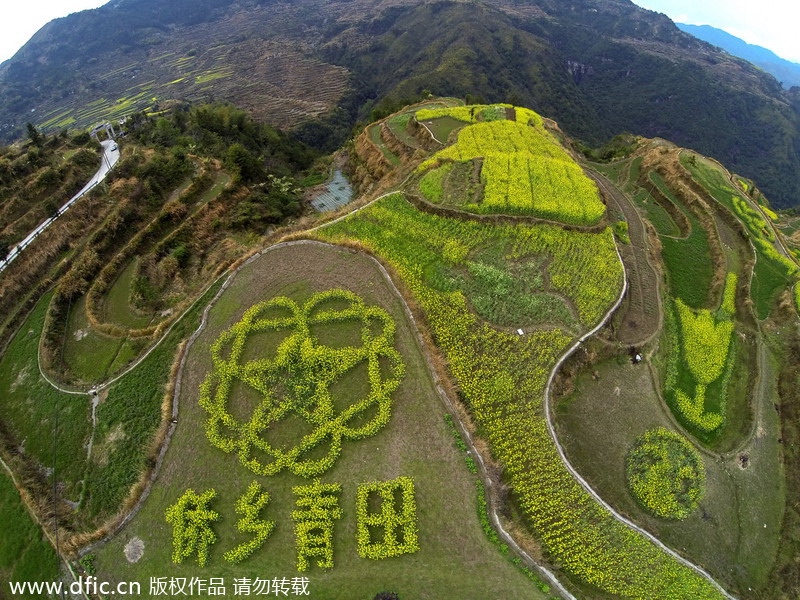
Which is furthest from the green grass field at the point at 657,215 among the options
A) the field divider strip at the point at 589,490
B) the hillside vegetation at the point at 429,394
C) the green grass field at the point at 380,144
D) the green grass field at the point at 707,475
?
the green grass field at the point at 380,144

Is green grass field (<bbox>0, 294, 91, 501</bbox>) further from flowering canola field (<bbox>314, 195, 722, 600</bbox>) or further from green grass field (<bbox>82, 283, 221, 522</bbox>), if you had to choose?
flowering canola field (<bbox>314, 195, 722, 600</bbox>)

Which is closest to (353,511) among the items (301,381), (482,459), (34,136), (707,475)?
(482,459)

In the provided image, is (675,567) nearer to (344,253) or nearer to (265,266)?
(344,253)

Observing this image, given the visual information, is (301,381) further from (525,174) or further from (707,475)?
(525,174)

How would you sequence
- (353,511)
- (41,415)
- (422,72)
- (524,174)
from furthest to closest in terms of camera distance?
1. (422,72)
2. (524,174)
3. (41,415)
4. (353,511)

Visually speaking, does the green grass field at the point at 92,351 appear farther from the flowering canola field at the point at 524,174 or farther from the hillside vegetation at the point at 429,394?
the flowering canola field at the point at 524,174
